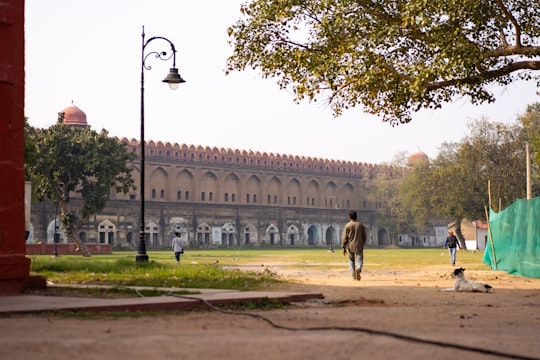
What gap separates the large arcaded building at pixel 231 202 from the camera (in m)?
57.6

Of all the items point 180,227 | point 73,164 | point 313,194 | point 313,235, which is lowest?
point 313,235

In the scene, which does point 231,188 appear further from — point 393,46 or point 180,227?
point 393,46

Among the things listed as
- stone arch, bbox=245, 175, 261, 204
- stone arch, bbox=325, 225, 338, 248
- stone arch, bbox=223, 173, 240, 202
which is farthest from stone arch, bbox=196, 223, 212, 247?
stone arch, bbox=325, 225, 338, 248

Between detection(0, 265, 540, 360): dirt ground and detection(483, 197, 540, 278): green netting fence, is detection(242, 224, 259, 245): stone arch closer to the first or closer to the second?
detection(483, 197, 540, 278): green netting fence

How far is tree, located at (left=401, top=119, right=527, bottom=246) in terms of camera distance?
45781 millimetres

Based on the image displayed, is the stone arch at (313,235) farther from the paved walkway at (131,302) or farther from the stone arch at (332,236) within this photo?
the paved walkway at (131,302)

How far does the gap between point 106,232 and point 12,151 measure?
46874mm

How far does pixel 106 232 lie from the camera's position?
185 feet

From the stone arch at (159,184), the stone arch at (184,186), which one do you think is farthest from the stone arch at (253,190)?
the stone arch at (159,184)

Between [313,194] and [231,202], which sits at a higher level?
[313,194]

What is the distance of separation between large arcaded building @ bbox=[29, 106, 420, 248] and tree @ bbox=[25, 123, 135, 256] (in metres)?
17.7

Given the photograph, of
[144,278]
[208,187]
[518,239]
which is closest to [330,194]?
[208,187]

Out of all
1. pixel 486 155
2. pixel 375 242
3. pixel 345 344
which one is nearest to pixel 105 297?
pixel 345 344

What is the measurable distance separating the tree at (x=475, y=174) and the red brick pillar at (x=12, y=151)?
3654 cm
